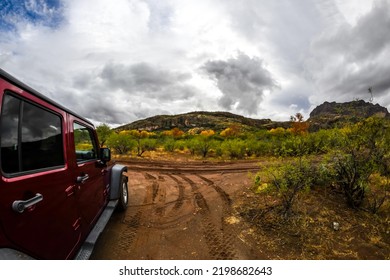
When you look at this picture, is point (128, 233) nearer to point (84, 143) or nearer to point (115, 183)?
point (115, 183)

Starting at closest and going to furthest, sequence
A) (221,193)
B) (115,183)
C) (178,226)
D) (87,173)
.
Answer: (87,173)
(178,226)
(115,183)
(221,193)

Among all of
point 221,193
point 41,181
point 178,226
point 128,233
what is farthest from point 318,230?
point 41,181

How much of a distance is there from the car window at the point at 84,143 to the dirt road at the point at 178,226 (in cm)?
157

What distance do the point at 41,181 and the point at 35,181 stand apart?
0.31 ft

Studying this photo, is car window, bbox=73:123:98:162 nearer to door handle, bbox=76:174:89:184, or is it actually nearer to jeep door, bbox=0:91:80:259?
door handle, bbox=76:174:89:184

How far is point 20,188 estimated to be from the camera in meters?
1.90

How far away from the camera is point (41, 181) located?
221 cm

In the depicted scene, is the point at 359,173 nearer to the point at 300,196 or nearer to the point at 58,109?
the point at 300,196

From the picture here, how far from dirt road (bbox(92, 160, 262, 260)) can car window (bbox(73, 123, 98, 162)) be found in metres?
1.57

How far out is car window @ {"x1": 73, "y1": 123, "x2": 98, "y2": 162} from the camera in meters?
3.46

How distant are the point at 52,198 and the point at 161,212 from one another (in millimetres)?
3724

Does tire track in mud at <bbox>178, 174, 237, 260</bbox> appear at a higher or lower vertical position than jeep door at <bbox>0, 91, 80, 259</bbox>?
lower

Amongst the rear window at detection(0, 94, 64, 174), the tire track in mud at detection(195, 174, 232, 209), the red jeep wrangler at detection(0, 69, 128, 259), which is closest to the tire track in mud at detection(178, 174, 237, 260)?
the tire track in mud at detection(195, 174, 232, 209)

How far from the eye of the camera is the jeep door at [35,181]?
6.01ft
